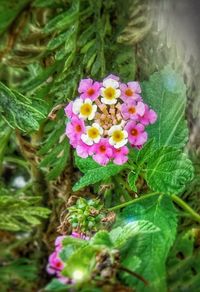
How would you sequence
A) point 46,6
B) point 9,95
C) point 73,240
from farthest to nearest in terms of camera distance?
point 46,6, point 9,95, point 73,240

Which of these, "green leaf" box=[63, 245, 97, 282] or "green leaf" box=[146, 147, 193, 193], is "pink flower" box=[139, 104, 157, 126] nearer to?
"green leaf" box=[146, 147, 193, 193]

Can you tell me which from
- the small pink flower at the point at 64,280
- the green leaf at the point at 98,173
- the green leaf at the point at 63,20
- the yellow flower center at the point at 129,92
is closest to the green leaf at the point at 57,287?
the small pink flower at the point at 64,280

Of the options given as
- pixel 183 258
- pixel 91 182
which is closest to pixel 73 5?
pixel 91 182

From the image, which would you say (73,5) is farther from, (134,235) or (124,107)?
(134,235)

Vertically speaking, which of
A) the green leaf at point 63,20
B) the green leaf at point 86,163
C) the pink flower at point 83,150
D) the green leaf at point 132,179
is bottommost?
the green leaf at point 132,179

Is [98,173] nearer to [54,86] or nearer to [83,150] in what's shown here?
[83,150]

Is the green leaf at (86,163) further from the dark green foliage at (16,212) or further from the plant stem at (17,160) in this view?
the plant stem at (17,160)

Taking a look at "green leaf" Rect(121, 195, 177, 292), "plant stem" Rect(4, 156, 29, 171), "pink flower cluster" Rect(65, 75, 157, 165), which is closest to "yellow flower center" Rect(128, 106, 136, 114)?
"pink flower cluster" Rect(65, 75, 157, 165)
